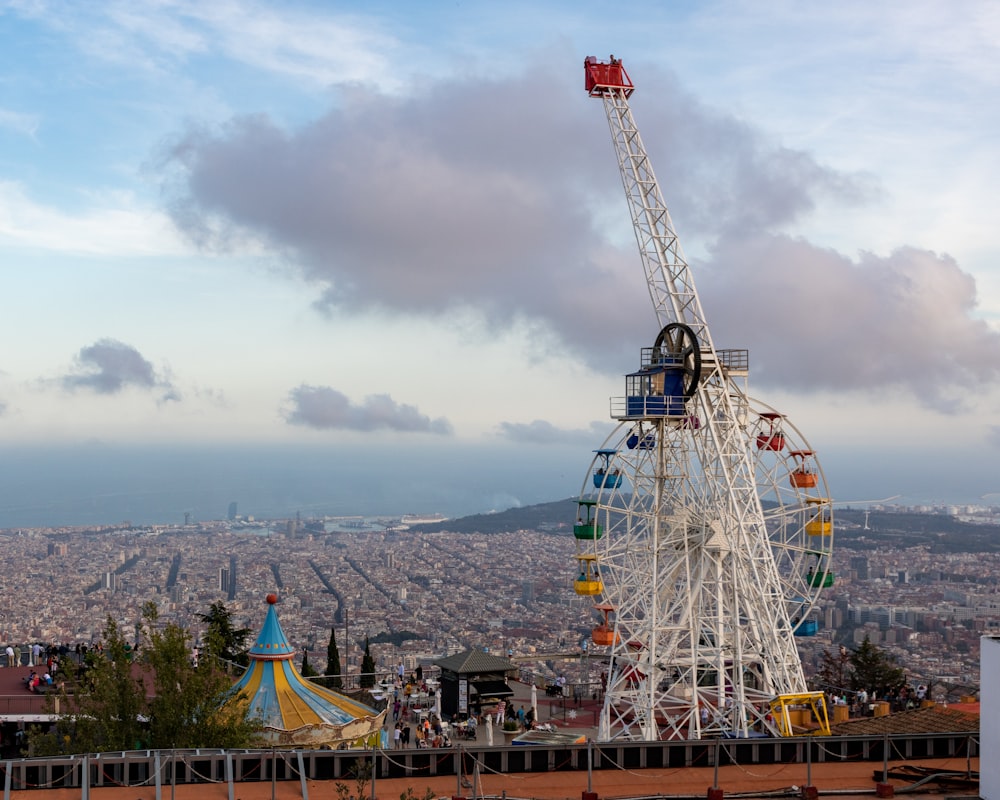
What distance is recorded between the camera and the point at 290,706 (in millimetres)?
25062

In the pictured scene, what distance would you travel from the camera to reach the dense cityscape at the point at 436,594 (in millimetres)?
66250

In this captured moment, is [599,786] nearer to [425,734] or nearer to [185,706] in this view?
Result: [185,706]

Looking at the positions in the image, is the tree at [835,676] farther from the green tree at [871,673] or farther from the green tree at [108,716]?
the green tree at [108,716]

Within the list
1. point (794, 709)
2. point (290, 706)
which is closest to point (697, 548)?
point (794, 709)

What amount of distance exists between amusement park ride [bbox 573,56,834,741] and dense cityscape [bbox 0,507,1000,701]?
18.1ft

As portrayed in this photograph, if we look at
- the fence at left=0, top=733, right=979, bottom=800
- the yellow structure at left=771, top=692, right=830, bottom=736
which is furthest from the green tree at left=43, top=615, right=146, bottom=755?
the yellow structure at left=771, top=692, right=830, bottom=736

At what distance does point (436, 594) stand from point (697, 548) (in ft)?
293

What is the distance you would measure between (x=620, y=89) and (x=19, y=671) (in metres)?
23.7

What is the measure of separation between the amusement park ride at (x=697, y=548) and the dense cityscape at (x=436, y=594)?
5.52 metres

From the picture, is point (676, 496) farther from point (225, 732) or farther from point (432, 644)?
point (432, 644)

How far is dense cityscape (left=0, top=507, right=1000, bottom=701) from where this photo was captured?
217 feet

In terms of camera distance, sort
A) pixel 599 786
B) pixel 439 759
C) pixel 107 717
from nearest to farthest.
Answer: pixel 599 786
pixel 439 759
pixel 107 717

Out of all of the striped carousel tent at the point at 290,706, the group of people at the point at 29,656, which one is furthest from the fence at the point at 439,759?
the group of people at the point at 29,656

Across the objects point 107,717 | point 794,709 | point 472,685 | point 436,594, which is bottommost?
point 436,594
